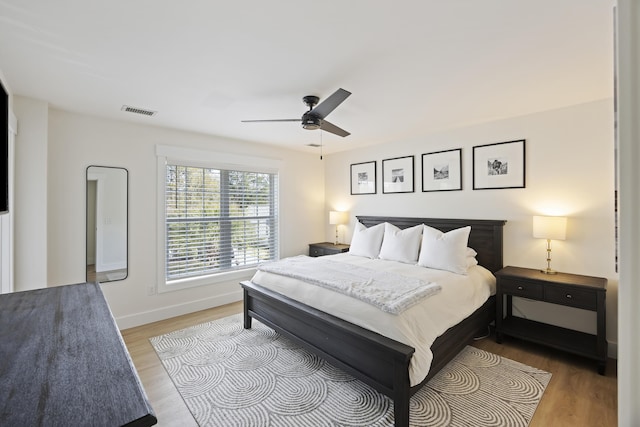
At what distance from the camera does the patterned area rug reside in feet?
6.69

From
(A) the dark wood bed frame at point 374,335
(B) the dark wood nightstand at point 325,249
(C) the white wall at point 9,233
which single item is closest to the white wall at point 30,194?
(C) the white wall at point 9,233

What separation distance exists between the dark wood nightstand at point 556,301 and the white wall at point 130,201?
346 centimetres

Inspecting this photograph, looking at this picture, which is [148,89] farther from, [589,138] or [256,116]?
[589,138]

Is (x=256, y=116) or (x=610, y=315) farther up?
(x=256, y=116)

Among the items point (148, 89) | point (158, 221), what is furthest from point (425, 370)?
point (158, 221)

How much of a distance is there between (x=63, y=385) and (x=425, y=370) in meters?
1.91

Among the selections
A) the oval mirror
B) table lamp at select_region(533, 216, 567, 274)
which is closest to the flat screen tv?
the oval mirror

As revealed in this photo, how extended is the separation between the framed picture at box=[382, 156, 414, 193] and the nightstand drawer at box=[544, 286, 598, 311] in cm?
204

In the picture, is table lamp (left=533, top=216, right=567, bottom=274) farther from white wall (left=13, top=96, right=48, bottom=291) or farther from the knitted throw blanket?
white wall (left=13, top=96, right=48, bottom=291)

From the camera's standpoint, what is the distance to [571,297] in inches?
105

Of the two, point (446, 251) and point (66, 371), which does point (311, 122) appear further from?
point (66, 371)

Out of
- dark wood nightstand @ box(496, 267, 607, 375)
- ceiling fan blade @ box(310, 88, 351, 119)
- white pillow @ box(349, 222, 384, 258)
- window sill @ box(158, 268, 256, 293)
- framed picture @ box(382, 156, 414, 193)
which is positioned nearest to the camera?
ceiling fan blade @ box(310, 88, 351, 119)

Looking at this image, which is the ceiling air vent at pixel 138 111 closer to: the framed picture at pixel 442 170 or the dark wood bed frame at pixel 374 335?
the dark wood bed frame at pixel 374 335

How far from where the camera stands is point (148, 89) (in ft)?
8.55
